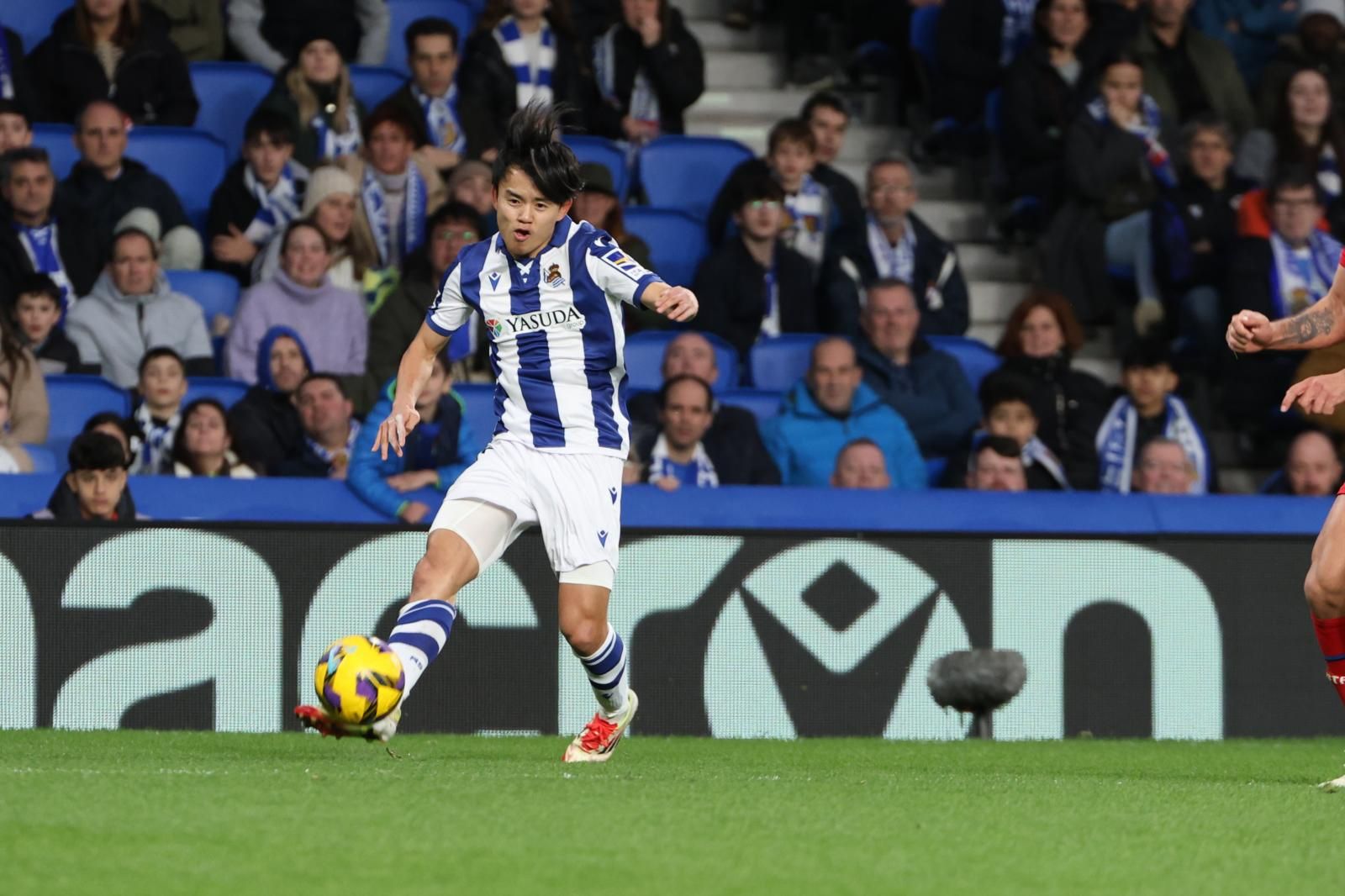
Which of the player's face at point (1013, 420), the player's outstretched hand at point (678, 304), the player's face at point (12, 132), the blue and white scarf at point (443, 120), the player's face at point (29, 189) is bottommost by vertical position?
the player's face at point (1013, 420)

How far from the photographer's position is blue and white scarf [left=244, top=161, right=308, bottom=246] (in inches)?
464

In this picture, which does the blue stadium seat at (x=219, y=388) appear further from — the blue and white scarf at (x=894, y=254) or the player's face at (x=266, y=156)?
the blue and white scarf at (x=894, y=254)

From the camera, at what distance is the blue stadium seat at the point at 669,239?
1241 cm

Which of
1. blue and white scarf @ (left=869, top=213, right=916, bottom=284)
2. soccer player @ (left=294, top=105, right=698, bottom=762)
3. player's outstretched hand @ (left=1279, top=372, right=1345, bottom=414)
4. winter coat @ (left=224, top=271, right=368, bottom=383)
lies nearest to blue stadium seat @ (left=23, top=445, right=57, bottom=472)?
winter coat @ (left=224, top=271, right=368, bottom=383)

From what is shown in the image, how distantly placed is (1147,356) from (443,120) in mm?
4200

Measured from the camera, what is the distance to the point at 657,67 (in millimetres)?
13281

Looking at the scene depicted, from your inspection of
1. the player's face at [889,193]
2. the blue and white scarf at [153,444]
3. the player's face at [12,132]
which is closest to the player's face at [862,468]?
the player's face at [889,193]

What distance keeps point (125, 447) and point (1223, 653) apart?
4.95 meters

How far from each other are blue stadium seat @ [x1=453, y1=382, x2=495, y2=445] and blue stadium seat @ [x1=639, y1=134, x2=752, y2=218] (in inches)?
106

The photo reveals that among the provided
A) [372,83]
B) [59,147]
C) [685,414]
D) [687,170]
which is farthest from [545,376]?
[687,170]

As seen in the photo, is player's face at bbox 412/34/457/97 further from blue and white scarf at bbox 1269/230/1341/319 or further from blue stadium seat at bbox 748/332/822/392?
blue and white scarf at bbox 1269/230/1341/319

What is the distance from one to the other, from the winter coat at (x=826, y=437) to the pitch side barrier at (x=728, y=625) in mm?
984

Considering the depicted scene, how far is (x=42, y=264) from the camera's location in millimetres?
11227

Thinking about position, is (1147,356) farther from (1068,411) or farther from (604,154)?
(604,154)
